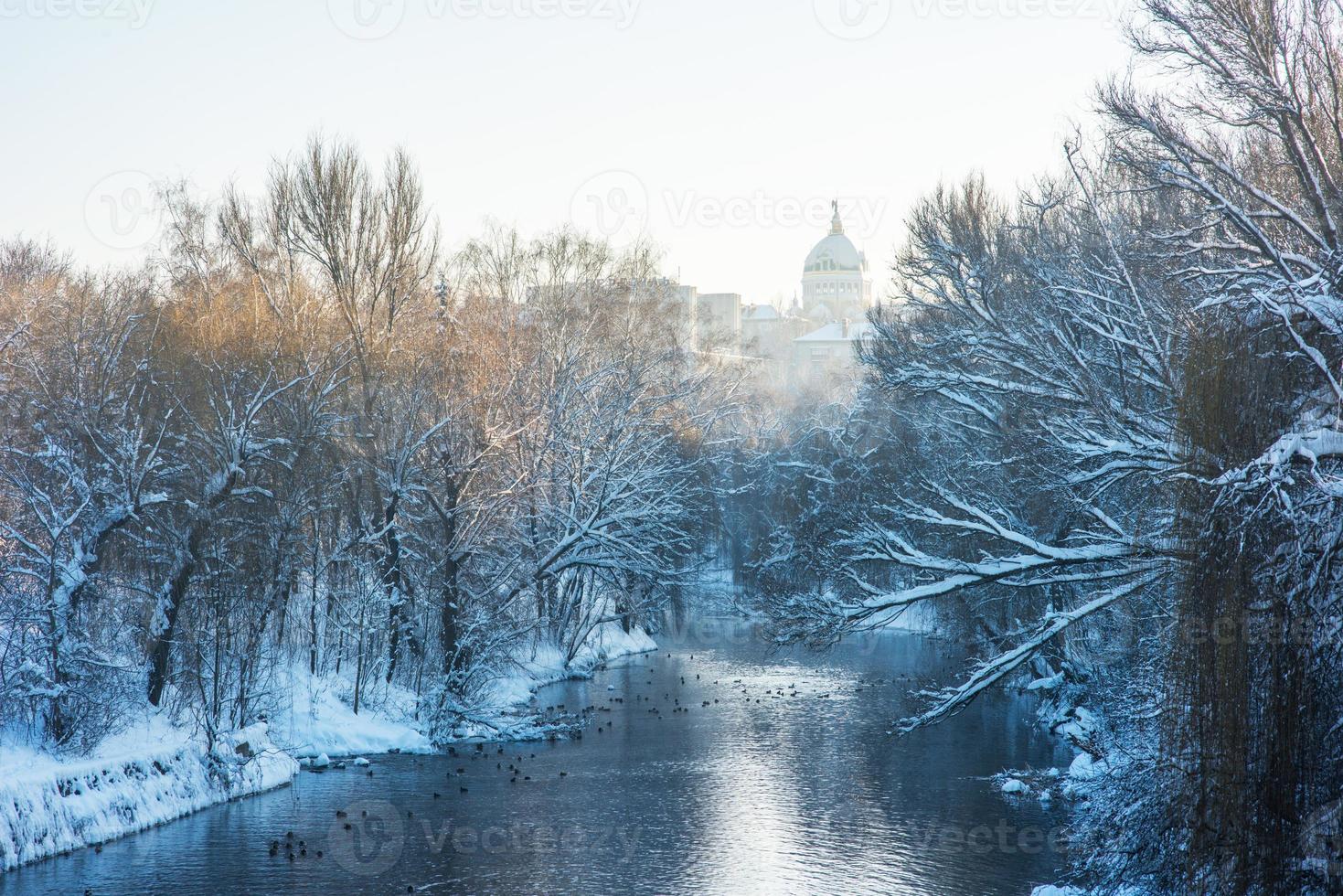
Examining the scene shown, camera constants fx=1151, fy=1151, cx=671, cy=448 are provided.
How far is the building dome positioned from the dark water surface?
16573cm

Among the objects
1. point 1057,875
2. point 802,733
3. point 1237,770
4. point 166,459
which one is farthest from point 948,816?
point 166,459

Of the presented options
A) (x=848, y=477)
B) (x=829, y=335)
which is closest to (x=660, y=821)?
(x=848, y=477)

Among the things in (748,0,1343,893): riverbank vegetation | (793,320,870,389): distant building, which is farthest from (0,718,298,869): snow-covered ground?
(793,320,870,389): distant building

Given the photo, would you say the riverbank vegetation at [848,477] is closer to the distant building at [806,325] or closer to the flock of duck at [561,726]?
the flock of duck at [561,726]

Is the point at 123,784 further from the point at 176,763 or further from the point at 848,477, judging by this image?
the point at 848,477

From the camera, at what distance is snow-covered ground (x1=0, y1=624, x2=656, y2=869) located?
17.6 metres

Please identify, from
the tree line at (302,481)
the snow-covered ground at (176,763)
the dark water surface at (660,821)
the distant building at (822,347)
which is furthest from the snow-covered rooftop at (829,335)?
the snow-covered ground at (176,763)

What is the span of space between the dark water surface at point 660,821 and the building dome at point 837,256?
165733mm

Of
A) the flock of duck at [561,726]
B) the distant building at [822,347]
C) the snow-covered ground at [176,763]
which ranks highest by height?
the distant building at [822,347]

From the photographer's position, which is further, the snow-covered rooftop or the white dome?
the white dome

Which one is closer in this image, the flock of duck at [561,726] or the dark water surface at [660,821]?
the dark water surface at [660,821]

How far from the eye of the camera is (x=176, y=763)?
2075 cm

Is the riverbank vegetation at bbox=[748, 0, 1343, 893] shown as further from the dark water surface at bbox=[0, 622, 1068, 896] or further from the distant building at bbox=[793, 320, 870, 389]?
the distant building at bbox=[793, 320, 870, 389]

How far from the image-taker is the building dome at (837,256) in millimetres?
190000
